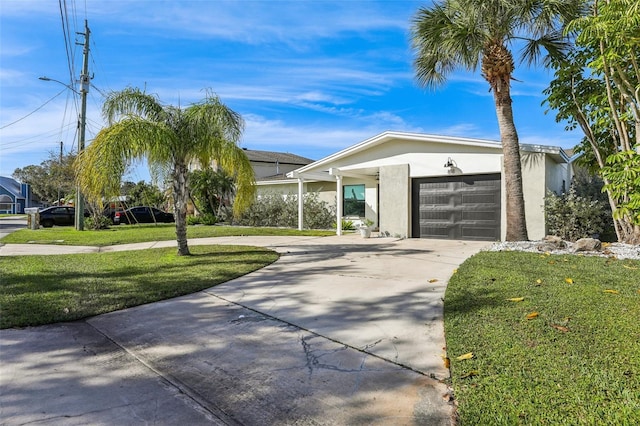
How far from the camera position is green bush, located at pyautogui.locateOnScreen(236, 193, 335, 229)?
1920cm

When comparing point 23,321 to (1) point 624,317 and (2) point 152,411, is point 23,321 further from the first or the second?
(1) point 624,317

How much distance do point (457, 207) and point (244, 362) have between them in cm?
1156

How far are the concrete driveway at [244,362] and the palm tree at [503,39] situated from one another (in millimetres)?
6141

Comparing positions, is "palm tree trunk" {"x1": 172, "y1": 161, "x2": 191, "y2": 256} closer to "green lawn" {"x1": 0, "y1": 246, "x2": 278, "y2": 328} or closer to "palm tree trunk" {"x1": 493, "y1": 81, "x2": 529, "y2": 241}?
"green lawn" {"x1": 0, "y1": 246, "x2": 278, "y2": 328}

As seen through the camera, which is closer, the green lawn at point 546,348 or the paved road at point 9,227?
the green lawn at point 546,348

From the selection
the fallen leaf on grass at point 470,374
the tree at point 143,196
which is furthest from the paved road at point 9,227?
the fallen leaf on grass at point 470,374

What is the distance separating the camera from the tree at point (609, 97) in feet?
23.9

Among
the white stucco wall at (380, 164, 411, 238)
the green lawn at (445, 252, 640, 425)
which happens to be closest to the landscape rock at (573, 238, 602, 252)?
the green lawn at (445, 252, 640, 425)

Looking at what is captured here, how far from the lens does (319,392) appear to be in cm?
300

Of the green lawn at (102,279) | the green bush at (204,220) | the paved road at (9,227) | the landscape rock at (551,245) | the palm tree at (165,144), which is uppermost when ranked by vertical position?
the palm tree at (165,144)

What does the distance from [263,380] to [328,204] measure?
645 inches

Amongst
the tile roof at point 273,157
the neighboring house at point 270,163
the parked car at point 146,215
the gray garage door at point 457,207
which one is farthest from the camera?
the tile roof at point 273,157

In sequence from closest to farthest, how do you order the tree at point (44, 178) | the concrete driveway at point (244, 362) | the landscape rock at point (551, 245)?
the concrete driveway at point (244, 362), the landscape rock at point (551, 245), the tree at point (44, 178)

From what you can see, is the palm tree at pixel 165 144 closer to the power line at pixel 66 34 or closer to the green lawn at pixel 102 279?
the green lawn at pixel 102 279
